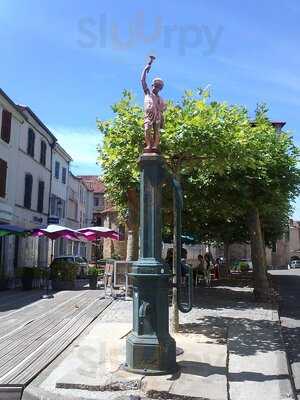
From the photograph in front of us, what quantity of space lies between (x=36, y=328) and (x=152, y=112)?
210 inches

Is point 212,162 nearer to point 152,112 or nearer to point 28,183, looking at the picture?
point 152,112

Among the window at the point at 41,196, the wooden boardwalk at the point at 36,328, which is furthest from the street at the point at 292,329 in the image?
the window at the point at 41,196

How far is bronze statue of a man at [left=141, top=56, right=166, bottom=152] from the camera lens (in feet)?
25.1

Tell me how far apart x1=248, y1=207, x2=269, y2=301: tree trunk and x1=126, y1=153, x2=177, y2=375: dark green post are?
8527mm

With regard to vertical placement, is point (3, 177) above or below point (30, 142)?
below

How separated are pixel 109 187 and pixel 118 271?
9.01 ft

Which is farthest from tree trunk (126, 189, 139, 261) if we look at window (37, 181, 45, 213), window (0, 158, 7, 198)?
window (37, 181, 45, 213)

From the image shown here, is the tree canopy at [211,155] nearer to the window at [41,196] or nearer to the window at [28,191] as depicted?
the window at [28,191]

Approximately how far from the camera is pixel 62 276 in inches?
799

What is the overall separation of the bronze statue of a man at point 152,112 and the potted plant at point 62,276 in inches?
528

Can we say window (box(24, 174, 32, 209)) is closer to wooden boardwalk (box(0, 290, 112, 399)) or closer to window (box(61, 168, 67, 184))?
window (box(61, 168, 67, 184))

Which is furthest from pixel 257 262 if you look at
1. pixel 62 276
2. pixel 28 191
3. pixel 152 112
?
pixel 28 191

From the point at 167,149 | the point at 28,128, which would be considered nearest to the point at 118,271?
the point at 167,149

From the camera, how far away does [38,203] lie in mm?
30734
